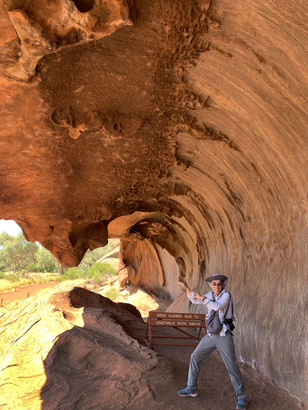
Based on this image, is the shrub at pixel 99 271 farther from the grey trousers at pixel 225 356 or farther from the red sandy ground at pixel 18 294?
the grey trousers at pixel 225 356

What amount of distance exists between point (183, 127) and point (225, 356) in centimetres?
330

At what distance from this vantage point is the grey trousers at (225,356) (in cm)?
343

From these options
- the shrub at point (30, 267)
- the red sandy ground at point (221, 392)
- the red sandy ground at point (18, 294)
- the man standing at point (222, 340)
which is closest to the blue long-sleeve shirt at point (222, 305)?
the man standing at point (222, 340)

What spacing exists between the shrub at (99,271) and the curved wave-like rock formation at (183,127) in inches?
653

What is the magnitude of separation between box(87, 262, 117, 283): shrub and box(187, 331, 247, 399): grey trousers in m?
20.3

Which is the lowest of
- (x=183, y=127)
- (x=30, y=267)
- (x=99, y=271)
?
(x=99, y=271)

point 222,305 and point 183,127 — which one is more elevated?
point 183,127

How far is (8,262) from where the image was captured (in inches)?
1462

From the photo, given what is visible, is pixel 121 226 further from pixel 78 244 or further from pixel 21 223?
pixel 21 223

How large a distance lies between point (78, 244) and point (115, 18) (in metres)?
6.16

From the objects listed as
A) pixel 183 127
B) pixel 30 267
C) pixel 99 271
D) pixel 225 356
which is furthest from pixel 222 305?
pixel 30 267

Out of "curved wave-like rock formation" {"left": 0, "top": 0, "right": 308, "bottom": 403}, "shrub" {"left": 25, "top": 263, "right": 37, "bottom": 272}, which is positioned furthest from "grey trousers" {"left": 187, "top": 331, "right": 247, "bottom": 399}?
"shrub" {"left": 25, "top": 263, "right": 37, "bottom": 272}

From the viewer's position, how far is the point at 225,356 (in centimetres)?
345

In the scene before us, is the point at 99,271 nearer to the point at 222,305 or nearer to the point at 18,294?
the point at 18,294
